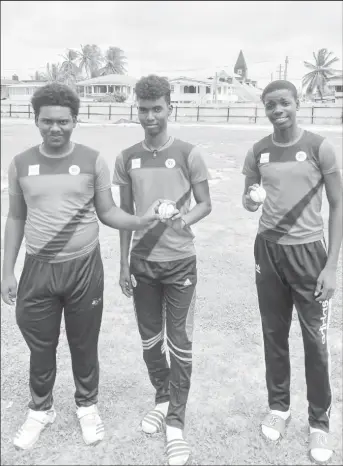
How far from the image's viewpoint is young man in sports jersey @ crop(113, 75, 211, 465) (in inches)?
122

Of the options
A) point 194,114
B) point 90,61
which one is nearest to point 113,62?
point 90,61

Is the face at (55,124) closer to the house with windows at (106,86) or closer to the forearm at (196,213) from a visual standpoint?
the forearm at (196,213)

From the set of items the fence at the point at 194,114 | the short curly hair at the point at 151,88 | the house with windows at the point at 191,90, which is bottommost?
the short curly hair at the point at 151,88

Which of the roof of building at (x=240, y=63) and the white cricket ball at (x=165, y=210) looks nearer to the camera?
the white cricket ball at (x=165, y=210)

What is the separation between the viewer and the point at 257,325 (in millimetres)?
5121

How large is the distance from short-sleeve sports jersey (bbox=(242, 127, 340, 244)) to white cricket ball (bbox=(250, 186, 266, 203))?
11 cm

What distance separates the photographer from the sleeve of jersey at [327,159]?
2953 mm

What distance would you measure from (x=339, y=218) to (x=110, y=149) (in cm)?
1591

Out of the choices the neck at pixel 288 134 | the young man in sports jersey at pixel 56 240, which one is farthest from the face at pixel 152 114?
the neck at pixel 288 134

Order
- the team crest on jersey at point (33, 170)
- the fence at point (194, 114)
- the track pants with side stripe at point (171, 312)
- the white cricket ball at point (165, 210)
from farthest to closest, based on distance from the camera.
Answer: the fence at point (194, 114), the track pants with side stripe at point (171, 312), the team crest on jersey at point (33, 170), the white cricket ball at point (165, 210)

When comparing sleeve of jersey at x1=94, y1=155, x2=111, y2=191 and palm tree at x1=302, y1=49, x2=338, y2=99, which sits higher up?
palm tree at x1=302, y1=49, x2=338, y2=99

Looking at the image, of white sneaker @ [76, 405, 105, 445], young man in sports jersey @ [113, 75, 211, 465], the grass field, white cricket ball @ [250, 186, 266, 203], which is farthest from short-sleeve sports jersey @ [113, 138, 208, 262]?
the grass field

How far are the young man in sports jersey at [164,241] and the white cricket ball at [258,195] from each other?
1.04 feet

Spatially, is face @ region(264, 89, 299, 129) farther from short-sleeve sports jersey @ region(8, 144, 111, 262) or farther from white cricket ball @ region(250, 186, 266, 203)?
short-sleeve sports jersey @ region(8, 144, 111, 262)
